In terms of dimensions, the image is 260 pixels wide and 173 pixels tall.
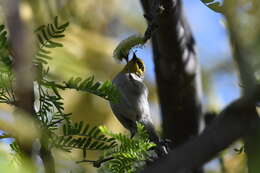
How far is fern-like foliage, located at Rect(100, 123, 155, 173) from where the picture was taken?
1032 mm

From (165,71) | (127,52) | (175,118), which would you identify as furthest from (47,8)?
(127,52)

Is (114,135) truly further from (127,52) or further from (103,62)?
(103,62)

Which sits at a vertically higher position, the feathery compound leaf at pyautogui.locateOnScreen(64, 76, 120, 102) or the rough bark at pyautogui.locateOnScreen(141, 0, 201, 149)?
the feathery compound leaf at pyautogui.locateOnScreen(64, 76, 120, 102)

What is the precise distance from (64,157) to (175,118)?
2.28 meters

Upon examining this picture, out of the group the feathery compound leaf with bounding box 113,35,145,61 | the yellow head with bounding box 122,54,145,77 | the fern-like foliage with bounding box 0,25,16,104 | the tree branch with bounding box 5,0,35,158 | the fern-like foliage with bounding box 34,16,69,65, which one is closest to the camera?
the tree branch with bounding box 5,0,35,158

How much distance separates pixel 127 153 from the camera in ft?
3.40

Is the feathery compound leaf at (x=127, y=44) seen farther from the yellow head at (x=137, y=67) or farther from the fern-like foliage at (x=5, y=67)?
the yellow head at (x=137, y=67)

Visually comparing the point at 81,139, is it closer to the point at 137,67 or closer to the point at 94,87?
the point at 94,87

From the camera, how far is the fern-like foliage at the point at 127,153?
103 centimetres

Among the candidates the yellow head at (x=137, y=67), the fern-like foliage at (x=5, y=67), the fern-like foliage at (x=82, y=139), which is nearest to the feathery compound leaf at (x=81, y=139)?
the fern-like foliage at (x=82, y=139)

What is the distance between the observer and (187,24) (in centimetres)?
324

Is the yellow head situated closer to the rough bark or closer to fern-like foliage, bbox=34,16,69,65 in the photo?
the rough bark

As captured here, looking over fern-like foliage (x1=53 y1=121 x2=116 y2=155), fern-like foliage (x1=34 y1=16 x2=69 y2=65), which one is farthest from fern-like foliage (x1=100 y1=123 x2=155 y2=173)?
fern-like foliage (x1=34 y1=16 x2=69 y2=65)

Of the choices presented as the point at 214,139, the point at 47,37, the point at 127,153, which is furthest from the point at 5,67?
the point at 214,139
